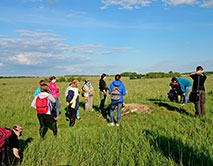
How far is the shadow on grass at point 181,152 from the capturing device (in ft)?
13.6

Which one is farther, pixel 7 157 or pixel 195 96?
pixel 195 96

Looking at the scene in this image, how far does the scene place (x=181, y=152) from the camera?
14.0ft

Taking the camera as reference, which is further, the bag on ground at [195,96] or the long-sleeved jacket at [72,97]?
the long-sleeved jacket at [72,97]

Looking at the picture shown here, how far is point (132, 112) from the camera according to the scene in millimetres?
9328

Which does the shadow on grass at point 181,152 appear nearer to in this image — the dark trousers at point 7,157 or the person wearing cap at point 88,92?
the dark trousers at point 7,157

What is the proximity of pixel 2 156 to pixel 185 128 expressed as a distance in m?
5.43

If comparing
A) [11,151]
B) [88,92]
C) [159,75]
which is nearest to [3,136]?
[11,151]

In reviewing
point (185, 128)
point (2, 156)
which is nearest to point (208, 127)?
point (185, 128)

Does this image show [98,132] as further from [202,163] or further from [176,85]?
[176,85]

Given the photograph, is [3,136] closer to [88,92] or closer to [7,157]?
[7,157]

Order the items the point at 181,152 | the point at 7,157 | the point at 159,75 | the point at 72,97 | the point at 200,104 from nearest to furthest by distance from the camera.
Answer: the point at 7,157 < the point at 181,152 < the point at 200,104 < the point at 72,97 < the point at 159,75

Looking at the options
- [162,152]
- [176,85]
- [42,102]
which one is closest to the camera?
[162,152]

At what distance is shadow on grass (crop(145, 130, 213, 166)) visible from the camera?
4.16 metres

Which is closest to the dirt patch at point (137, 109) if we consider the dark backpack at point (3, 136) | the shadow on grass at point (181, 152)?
the shadow on grass at point (181, 152)
